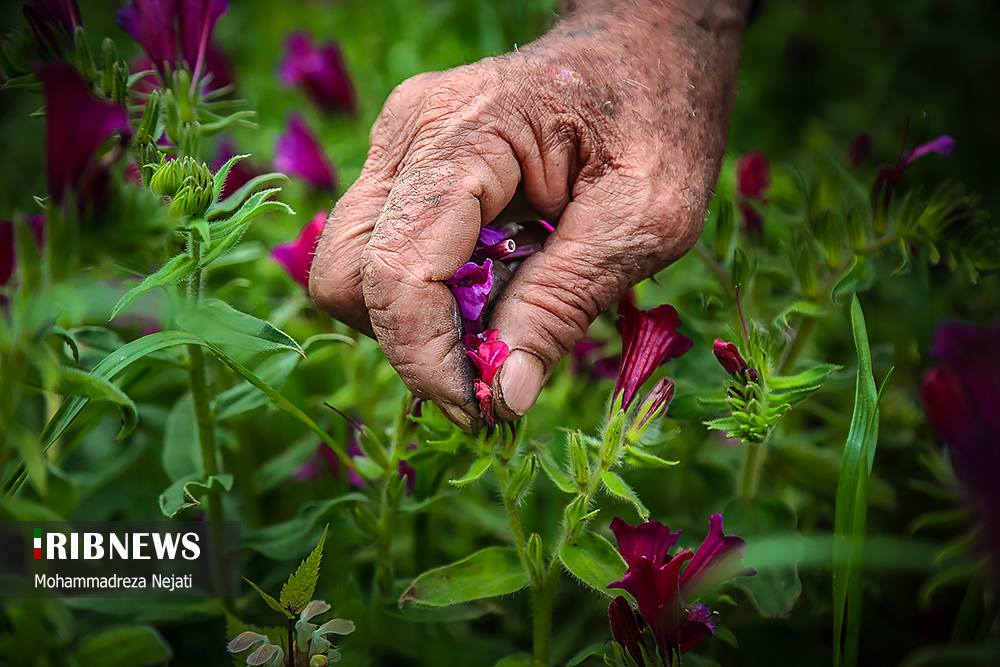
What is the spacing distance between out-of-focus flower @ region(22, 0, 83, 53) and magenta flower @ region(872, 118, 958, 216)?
1.32m

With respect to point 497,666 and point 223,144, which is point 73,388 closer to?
point 497,666

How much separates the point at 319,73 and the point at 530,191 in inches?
51.7

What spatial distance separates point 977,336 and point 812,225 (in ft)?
1.72

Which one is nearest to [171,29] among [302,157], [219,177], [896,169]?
[219,177]

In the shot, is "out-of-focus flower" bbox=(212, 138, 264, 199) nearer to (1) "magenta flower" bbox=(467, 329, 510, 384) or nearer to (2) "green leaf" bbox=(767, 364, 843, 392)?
(1) "magenta flower" bbox=(467, 329, 510, 384)

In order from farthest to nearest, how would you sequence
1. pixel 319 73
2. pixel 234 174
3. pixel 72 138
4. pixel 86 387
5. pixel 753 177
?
pixel 319 73 → pixel 234 174 → pixel 753 177 → pixel 86 387 → pixel 72 138

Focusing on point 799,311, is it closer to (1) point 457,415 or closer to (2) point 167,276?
(1) point 457,415

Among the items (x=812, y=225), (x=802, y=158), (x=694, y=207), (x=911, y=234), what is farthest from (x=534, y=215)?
(x=802, y=158)

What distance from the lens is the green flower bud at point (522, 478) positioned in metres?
0.96

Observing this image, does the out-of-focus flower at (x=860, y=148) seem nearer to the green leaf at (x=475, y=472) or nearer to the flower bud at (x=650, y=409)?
the flower bud at (x=650, y=409)

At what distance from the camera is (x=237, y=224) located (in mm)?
940

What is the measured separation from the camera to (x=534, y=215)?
1.24 metres

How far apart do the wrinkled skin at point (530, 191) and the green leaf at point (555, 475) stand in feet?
0.33

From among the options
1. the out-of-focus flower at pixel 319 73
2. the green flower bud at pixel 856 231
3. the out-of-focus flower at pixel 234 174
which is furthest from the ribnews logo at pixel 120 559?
the out-of-focus flower at pixel 319 73
